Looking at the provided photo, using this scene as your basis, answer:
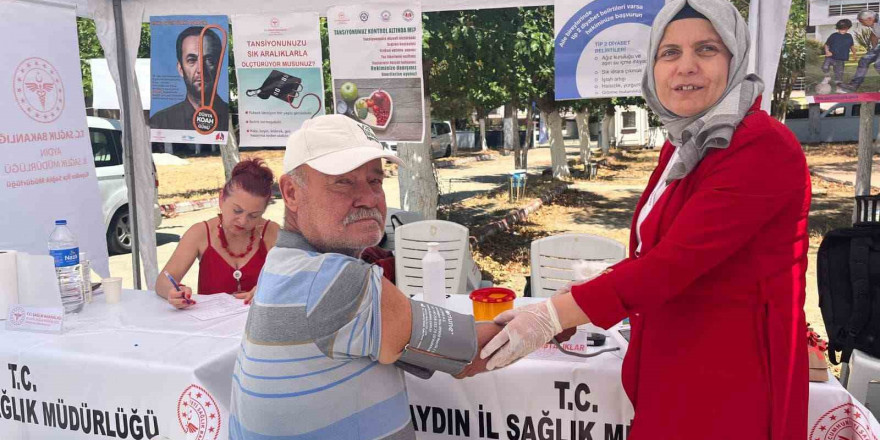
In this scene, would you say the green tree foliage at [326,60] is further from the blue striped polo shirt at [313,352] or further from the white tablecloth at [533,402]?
the blue striped polo shirt at [313,352]

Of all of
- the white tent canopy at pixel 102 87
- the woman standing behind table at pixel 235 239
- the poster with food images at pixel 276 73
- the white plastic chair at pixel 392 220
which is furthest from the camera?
the white tent canopy at pixel 102 87

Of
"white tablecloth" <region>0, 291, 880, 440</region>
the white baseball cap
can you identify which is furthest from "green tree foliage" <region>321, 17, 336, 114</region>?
the white baseball cap

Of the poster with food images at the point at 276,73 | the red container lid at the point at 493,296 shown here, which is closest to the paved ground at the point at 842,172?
the poster with food images at the point at 276,73

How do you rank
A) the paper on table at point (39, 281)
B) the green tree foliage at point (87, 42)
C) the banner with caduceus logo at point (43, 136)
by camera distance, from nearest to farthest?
the paper on table at point (39, 281) < the banner with caduceus logo at point (43, 136) < the green tree foliage at point (87, 42)

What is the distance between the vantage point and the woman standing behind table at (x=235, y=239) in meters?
3.26

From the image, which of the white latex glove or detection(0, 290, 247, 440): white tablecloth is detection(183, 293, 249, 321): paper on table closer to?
detection(0, 290, 247, 440): white tablecloth

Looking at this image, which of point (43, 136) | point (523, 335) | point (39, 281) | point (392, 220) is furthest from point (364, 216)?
point (392, 220)

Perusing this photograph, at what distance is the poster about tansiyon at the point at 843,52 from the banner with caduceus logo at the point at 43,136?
15.1ft

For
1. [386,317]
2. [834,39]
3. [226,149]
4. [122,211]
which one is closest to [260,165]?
[386,317]

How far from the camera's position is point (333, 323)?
132 cm

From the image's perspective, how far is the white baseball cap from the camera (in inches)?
55.9

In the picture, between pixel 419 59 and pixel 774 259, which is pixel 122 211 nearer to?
pixel 419 59

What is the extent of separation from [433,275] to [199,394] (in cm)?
95

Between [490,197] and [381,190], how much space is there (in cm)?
1316
